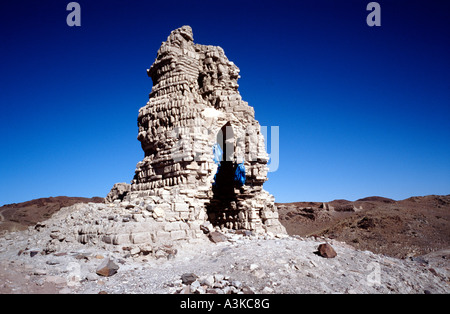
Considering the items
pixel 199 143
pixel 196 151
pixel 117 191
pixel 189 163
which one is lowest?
pixel 117 191

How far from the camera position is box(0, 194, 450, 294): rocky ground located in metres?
4.69

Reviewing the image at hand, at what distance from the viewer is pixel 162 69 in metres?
11.4

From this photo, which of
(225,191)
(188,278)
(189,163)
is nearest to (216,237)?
(189,163)

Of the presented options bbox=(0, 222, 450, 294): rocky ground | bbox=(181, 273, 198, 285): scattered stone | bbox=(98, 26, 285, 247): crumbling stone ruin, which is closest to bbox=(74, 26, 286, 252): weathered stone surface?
bbox=(98, 26, 285, 247): crumbling stone ruin

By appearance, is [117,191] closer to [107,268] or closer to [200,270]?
[107,268]

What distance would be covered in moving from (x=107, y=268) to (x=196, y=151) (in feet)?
16.5

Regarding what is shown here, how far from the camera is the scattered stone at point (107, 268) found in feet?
17.1

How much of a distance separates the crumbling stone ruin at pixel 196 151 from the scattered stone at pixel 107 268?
210 cm

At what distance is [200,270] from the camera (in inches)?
219
